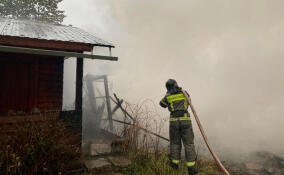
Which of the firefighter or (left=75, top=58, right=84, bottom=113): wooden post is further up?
(left=75, top=58, right=84, bottom=113): wooden post

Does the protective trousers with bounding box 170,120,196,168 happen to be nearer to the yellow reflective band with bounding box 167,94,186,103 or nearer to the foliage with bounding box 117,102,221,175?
the foliage with bounding box 117,102,221,175

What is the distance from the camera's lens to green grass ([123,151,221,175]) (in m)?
4.79

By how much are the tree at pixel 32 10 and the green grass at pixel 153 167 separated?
1872 cm

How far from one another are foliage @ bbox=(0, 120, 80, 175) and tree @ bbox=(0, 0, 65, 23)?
18.7 metres

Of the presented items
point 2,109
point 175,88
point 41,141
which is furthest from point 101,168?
point 2,109

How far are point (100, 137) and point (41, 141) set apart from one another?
4.40 m

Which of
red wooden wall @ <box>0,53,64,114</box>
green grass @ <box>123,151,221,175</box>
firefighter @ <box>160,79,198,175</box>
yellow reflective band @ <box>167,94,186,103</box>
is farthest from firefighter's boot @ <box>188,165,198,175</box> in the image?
red wooden wall @ <box>0,53,64,114</box>

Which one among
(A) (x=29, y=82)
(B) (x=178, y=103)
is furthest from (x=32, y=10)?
(B) (x=178, y=103)

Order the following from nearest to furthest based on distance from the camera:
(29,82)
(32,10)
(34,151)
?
(34,151) → (29,82) → (32,10)

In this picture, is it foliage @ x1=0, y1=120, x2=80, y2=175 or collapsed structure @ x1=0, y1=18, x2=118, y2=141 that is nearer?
foliage @ x1=0, y1=120, x2=80, y2=175

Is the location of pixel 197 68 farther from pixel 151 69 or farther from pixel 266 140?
pixel 266 140

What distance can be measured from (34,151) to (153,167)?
8.51 ft

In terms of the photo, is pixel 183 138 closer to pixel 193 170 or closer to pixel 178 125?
pixel 178 125

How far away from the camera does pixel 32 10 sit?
19406 mm
